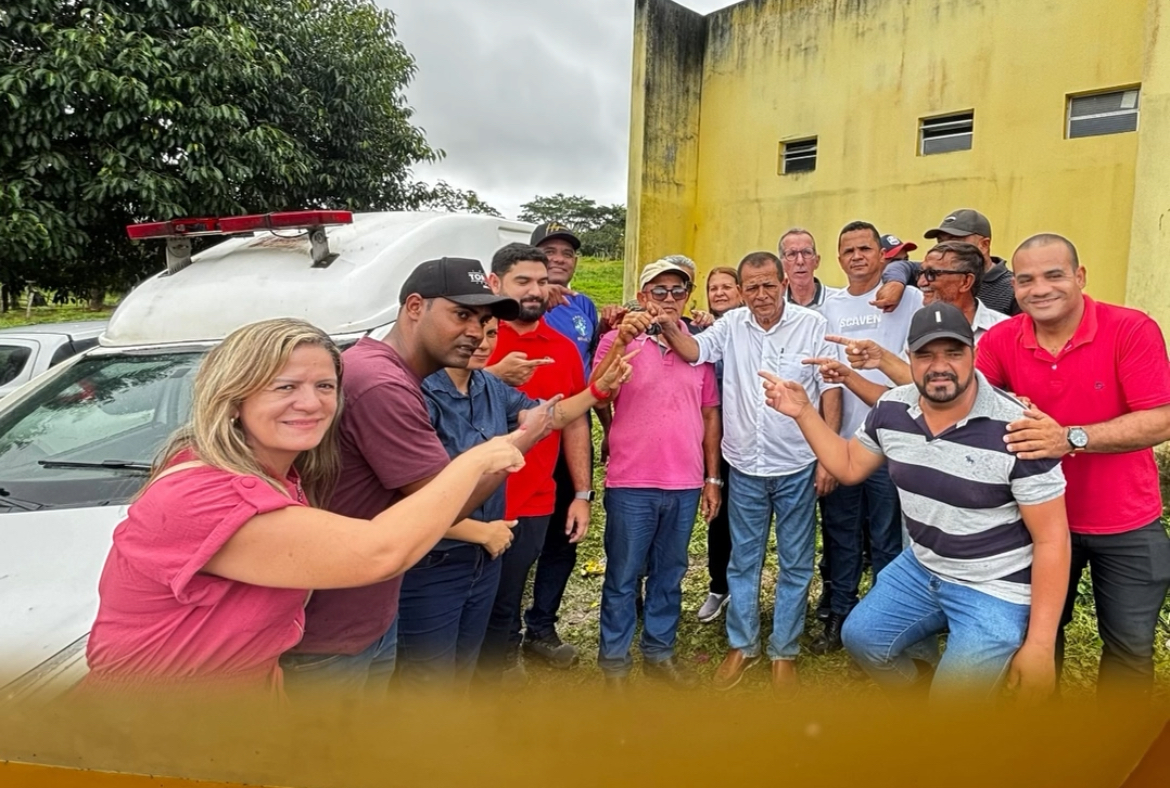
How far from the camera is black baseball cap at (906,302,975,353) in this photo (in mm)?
2053

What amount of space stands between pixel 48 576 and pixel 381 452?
1.10 meters

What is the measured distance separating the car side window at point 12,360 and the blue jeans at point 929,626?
5.76 m

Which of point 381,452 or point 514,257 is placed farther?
point 514,257

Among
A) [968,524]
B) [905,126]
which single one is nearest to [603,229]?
[905,126]

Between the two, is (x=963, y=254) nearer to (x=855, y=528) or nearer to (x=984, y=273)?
(x=984, y=273)

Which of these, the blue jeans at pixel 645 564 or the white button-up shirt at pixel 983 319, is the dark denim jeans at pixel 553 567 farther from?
the white button-up shirt at pixel 983 319

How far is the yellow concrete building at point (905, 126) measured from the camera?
261 inches

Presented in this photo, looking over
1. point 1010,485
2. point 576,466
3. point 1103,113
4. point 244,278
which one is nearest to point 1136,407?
point 1010,485

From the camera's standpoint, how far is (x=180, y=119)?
5113 mm

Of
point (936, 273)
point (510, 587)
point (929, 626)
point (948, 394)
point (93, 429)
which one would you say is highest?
point (936, 273)

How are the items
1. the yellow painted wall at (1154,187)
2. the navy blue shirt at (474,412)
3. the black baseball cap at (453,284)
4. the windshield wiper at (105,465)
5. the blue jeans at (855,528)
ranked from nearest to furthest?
the black baseball cap at (453,284)
the navy blue shirt at (474,412)
the windshield wiper at (105,465)
the blue jeans at (855,528)
the yellow painted wall at (1154,187)

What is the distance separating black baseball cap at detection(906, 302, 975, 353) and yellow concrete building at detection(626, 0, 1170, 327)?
557 centimetres

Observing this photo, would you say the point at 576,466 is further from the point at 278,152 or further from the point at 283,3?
the point at 283,3

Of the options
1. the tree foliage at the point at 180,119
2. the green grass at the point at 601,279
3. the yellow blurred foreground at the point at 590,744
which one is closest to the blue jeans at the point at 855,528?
the yellow blurred foreground at the point at 590,744
